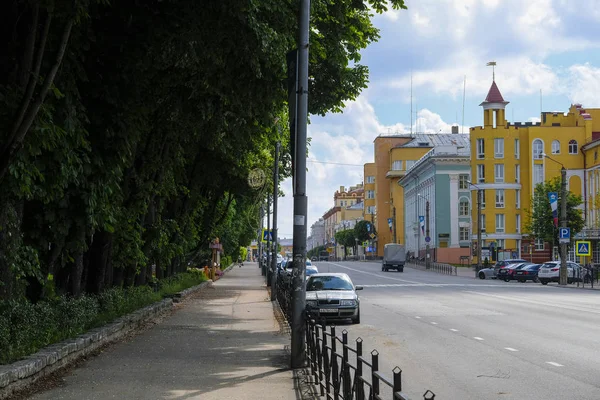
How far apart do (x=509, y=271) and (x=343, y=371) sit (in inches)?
2215

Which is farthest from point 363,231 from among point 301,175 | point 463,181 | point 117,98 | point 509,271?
point 301,175

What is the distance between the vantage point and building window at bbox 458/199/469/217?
109 metres

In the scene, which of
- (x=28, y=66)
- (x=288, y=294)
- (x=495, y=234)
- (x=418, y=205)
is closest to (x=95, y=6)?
(x=28, y=66)

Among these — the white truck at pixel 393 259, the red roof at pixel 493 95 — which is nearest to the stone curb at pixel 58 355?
the white truck at pixel 393 259

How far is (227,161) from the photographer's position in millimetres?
33062

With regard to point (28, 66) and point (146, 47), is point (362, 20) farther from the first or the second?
point (28, 66)

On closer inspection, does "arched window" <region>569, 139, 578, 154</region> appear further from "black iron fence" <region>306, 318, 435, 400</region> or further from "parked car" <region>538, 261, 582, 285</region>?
"black iron fence" <region>306, 318, 435, 400</region>

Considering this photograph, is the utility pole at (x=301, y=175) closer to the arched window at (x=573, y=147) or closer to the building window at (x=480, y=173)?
the arched window at (x=573, y=147)

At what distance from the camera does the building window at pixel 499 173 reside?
313ft

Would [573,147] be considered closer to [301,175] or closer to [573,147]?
[573,147]

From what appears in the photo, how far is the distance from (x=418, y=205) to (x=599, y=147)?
146ft

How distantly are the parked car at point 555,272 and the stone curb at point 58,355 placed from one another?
4154 centimetres

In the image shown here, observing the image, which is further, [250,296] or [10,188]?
[250,296]

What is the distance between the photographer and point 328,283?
24328 mm
